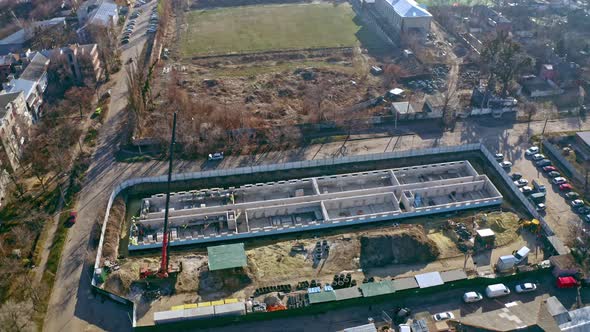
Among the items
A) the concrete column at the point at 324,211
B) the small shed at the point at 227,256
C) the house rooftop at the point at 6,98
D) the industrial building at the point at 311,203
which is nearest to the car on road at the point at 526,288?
the industrial building at the point at 311,203

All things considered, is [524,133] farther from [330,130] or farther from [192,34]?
[192,34]

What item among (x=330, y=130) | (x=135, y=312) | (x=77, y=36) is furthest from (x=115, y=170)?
(x=77, y=36)

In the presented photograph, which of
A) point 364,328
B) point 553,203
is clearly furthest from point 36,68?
point 553,203

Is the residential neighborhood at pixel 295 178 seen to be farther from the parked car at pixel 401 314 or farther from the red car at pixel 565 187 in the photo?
the red car at pixel 565 187

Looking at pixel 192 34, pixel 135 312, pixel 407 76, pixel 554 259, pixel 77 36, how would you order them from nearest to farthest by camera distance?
pixel 135 312
pixel 554 259
pixel 407 76
pixel 77 36
pixel 192 34

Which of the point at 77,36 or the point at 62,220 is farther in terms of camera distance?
the point at 77,36

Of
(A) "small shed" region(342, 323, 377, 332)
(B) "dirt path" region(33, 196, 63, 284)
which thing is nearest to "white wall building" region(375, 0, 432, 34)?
(A) "small shed" region(342, 323, 377, 332)

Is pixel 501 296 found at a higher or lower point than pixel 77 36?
lower
